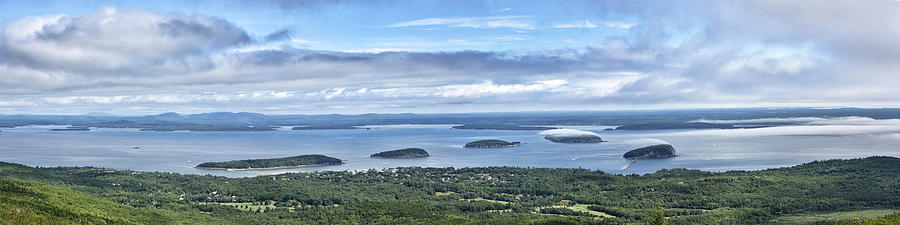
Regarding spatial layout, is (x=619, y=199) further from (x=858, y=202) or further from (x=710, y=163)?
(x=710, y=163)

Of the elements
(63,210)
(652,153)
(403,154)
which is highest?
(63,210)

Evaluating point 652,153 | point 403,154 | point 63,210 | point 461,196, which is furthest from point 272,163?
→ point 63,210

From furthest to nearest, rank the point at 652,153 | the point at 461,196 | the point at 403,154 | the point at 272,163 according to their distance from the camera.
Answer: the point at 403,154
the point at 652,153
the point at 272,163
the point at 461,196

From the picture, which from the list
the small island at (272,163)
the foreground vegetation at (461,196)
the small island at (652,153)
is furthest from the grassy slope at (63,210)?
the small island at (652,153)

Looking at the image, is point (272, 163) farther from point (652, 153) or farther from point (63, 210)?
point (63, 210)

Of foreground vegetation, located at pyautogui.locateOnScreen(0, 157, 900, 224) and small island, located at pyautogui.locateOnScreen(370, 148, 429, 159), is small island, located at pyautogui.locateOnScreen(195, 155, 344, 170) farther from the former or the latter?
foreground vegetation, located at pyautogui.locateOnScreen(0, 157, 900, 224)

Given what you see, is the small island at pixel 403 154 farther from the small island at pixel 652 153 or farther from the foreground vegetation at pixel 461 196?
the foreground vegetation at pixel 461 196
